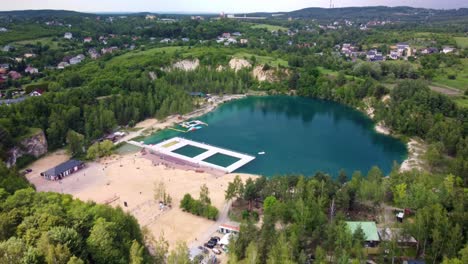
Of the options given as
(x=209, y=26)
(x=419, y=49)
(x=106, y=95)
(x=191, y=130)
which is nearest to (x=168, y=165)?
(x=191, y=130)

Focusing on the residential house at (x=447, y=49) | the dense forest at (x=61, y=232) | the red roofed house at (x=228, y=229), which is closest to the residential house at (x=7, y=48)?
the dense forest at (x=61, y=232)

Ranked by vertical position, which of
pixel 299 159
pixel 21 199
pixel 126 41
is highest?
pixel 126 41

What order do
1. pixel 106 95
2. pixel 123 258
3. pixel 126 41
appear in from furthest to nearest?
pixel 126 41, pixel 106 95, pixel 123 258

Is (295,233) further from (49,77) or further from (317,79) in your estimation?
(49,77)

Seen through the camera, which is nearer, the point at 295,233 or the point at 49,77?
the point at 295,233

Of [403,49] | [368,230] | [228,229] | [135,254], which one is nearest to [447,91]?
[403,49]

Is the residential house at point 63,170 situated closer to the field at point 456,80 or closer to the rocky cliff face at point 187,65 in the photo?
the rocky cliff face at point 187,65
